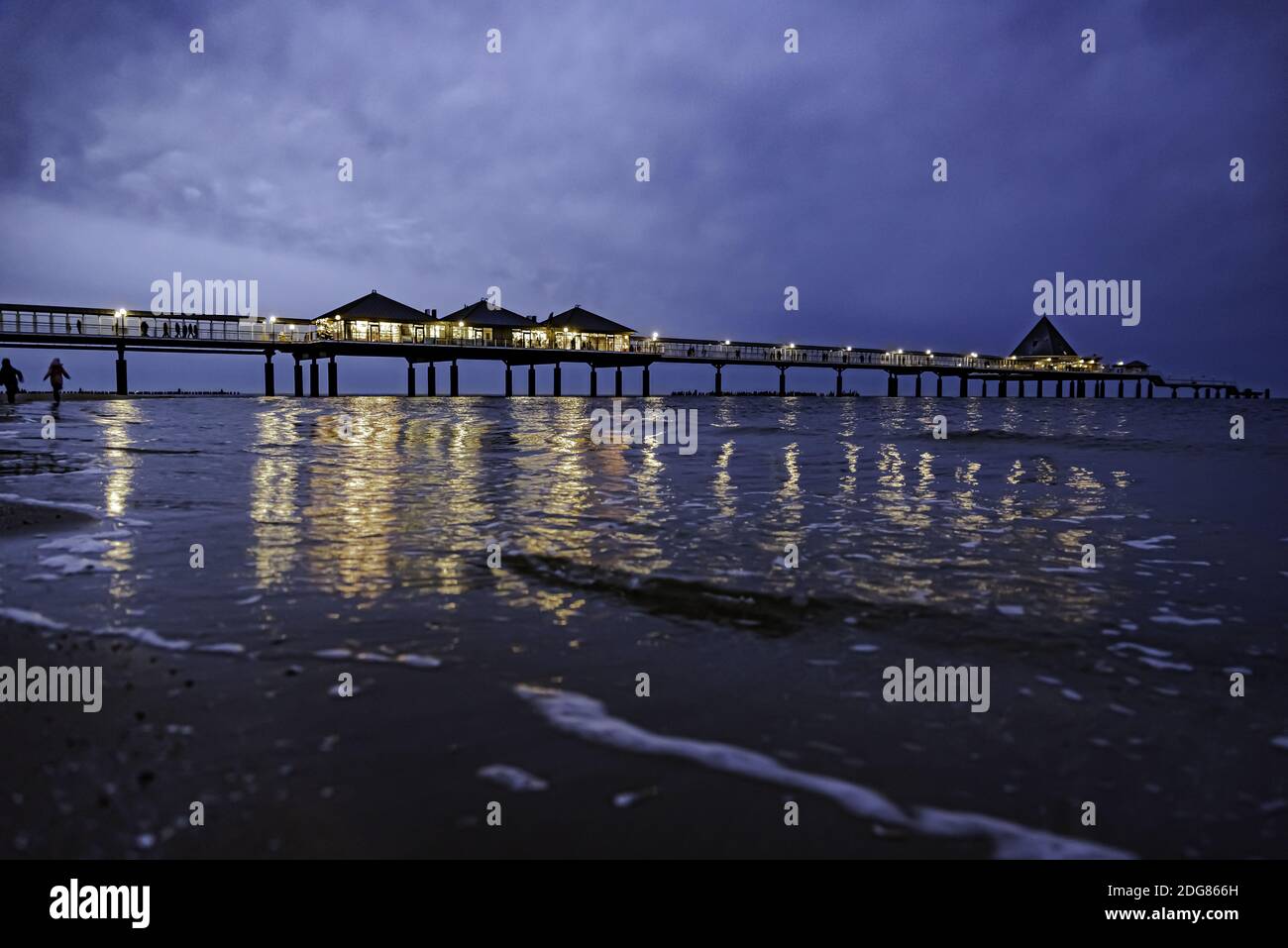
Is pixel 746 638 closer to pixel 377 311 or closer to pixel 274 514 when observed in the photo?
pixel 274 514

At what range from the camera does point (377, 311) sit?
186 ft

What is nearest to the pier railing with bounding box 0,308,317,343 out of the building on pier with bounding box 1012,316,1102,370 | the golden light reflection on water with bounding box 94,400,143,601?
the golden light reflection on water with bounding box 94,400,143,601

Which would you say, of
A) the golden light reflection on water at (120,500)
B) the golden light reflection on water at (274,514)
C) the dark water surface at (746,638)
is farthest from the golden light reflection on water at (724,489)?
the golden light reflection on water at (120,500)

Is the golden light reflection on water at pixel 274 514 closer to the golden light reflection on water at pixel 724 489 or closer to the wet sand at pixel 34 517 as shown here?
the wet sand at pixel 34 517

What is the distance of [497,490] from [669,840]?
23.7 ft

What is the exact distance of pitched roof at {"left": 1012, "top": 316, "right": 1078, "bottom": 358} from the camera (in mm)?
129000

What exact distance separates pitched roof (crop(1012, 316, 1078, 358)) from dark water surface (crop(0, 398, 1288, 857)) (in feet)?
451

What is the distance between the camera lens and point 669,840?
6.28 feet

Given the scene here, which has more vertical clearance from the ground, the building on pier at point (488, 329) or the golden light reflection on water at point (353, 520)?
the building on pier at point (488, 329)

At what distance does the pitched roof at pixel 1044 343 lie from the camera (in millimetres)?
129000

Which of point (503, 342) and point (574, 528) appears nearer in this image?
point (574, 528)

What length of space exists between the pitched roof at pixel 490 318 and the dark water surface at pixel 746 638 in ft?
178
